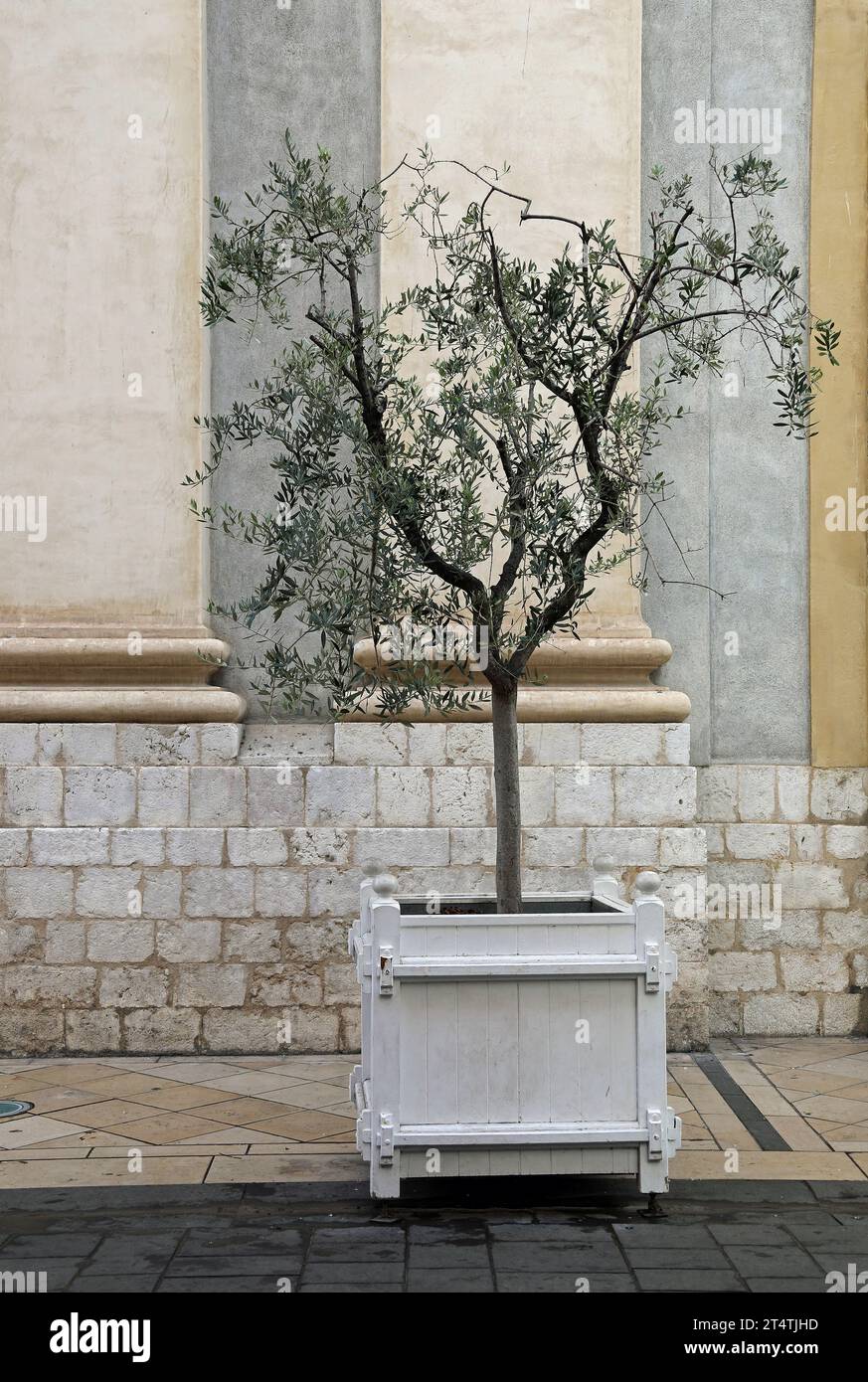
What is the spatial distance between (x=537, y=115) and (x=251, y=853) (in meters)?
4.33

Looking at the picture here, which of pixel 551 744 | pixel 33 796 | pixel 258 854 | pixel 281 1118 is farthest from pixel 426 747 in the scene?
pixel 281 1118

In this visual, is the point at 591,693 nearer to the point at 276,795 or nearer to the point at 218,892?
the point at 276,795

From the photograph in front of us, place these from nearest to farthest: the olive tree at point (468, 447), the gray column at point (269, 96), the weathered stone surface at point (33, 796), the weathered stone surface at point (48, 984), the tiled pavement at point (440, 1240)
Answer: the tiled pavement at point (440, 1240) → the olive tree at point (468, 447) → the weathered stone surface at point (48, 984) → the weathered stone surface at point (33, 796) → the gray column at point (269, 96)

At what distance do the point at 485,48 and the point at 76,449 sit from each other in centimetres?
315

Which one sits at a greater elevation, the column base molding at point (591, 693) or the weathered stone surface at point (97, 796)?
the column base molding at point (591, 693)

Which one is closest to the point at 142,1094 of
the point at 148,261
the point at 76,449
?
the point at 76,449

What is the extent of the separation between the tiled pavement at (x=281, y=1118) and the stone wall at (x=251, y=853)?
0.27 m

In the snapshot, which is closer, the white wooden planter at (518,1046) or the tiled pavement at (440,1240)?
the tiled pavement at (440,1240)

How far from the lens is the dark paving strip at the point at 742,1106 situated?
19.5ft

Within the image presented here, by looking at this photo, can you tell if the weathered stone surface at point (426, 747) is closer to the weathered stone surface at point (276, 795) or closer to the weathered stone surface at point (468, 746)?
the weathered stone surface at point (468, 746)

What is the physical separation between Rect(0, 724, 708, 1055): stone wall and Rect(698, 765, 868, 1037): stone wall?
0.41 m

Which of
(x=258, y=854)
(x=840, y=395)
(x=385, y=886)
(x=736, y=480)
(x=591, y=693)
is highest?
(x=840, y=395)

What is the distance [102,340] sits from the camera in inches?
307

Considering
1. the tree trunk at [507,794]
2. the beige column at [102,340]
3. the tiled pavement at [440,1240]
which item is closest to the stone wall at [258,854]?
the beige column at [102,340]
